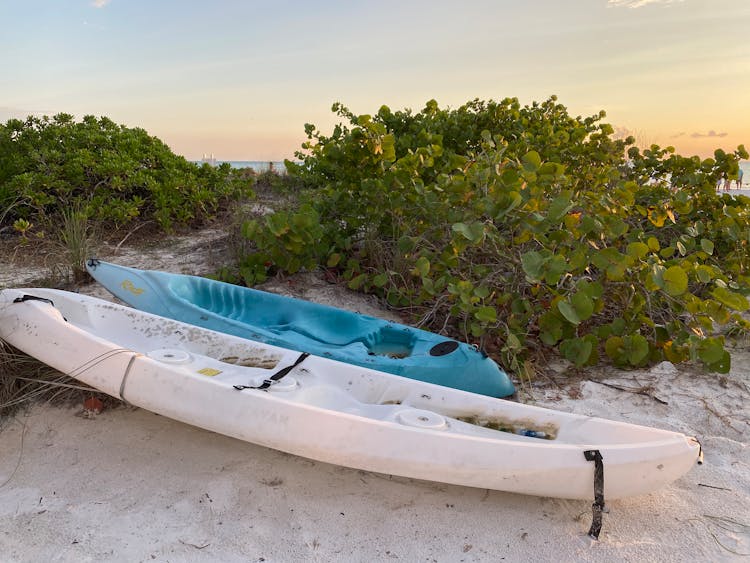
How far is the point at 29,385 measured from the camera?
276 centimetres

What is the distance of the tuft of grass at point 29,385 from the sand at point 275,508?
0.21ft

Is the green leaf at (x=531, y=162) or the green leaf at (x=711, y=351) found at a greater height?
the green leaf at (x=531, y=162)

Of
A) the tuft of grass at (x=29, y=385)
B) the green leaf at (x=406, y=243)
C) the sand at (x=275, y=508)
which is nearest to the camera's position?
the sand at (x=275, y=508)

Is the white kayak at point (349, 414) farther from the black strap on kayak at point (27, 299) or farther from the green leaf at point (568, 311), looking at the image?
the green leaf at point (568, 311)

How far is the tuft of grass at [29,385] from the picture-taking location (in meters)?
2.70

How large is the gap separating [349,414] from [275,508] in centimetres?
42

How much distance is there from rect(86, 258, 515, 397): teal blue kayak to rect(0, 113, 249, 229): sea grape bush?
2.14 metres

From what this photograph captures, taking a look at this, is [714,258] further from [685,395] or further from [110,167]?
[110,167]

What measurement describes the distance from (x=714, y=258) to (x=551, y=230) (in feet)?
5.56

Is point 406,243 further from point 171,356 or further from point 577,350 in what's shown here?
point 171,356

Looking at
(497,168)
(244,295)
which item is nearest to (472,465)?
(497,168)

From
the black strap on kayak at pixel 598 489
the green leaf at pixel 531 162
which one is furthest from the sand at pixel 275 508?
the green leaf at pixel 531 162

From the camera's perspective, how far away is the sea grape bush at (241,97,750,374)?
3088 millimetres

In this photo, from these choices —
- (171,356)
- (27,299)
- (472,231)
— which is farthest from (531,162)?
(27,299)
